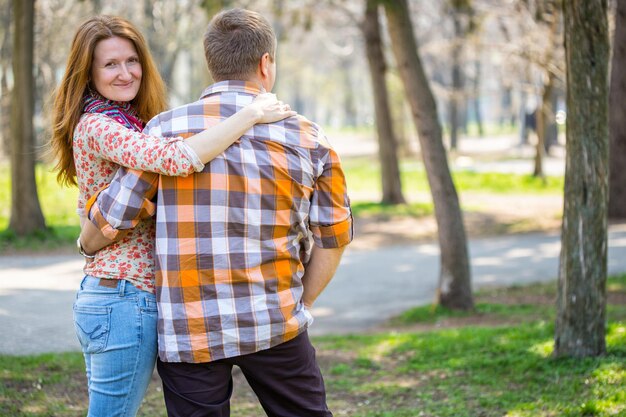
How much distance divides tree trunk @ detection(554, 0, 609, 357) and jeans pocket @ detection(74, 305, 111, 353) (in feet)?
11.7

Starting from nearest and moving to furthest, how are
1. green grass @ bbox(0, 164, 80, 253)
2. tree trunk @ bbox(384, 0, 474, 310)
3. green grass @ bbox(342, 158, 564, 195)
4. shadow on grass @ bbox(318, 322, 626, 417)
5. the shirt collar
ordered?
the shirt collar, shadow on grass @ bbox(318, 322, 626, 417), tree trunk @ bbox(384, 0, 474, 310), green grass @ bbox(0, 164, 80, 253), green grass @ bbox(342, 158, 564, 195)

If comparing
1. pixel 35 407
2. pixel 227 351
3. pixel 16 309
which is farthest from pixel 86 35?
pixel 16 309

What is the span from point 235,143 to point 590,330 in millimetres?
3601

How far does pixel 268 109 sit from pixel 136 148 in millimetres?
425

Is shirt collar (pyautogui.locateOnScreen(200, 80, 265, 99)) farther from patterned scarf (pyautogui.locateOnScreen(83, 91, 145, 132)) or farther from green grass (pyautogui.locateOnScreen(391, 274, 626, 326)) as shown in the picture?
green grass (pyautogui.locateOnScreen(391, 274, 626, 326))

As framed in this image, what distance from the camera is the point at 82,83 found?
2781mm

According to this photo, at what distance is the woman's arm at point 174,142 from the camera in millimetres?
2469

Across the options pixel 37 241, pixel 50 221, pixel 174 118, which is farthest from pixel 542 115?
pixel 174 118

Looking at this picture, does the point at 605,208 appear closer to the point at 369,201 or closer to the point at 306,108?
the point at 369,201

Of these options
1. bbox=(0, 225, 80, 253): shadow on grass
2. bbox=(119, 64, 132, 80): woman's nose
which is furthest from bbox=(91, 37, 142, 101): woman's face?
bbox=(0, 225, 80, 253): shadow on grass

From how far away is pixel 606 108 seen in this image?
5.29 metres

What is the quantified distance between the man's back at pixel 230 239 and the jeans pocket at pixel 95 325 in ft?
0.60

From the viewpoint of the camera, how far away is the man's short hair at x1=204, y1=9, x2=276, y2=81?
103 inches

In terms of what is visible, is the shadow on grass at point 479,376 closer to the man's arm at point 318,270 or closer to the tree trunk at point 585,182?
the tree trunk at point 585,182
